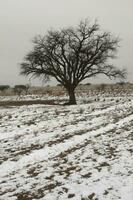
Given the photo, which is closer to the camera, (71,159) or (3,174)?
(3,174)

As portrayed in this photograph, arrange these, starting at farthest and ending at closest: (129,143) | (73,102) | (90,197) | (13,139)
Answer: (73,102) < (13,139) < (129,143) < (90,197)

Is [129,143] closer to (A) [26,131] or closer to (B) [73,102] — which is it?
(A) [26,131]

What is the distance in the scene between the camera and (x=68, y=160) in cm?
1229

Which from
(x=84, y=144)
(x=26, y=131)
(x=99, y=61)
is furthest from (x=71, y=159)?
(x=99, y=61)

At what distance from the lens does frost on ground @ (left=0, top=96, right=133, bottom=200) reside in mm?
9367

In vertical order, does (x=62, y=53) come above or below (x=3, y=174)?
above

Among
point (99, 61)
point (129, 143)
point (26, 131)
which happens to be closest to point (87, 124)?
point (26, 131)

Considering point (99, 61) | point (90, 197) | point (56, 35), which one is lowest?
point (90, 197)

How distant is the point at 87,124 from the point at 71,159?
7.22m

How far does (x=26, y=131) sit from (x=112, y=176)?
30.1 feet

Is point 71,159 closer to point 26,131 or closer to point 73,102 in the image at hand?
point 26,131

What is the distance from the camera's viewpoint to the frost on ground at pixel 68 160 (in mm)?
9367

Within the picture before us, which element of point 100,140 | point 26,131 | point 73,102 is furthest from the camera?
point 73,102

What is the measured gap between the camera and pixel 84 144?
47.6 ft
